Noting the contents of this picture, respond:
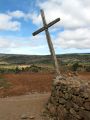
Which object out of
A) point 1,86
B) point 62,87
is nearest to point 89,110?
point 62,87

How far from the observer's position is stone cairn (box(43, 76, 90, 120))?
1209 cm

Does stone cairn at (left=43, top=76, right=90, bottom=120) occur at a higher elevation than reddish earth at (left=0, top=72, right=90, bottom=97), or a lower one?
higher

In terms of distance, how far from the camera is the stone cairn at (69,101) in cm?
1209

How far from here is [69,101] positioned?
44.2 ft

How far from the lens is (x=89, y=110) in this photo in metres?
11.7

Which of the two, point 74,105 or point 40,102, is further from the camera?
point 40,102

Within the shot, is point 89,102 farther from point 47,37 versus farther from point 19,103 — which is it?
point 19,103

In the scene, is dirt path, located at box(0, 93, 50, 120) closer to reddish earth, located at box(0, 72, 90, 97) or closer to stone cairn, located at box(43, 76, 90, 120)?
stone cairn, located at box(43, 76, 90, 120)

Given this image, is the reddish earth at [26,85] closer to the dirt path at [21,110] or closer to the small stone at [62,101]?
the dirt path at [21,110]

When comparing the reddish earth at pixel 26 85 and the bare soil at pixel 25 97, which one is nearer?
the bare soil at pixel 25 97

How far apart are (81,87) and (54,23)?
5.71 meters

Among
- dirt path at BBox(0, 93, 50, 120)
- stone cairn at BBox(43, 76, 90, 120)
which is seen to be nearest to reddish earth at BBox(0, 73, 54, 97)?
dirt path at BBox(0, 93, 50, 120)

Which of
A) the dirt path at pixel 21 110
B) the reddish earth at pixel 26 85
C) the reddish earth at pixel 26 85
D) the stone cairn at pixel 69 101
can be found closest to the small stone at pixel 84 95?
the stone cairn at pixel 69 101

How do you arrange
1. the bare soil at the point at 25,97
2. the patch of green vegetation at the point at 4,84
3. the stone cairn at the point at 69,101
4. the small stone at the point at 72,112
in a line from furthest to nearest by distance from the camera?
1. the patch of green vegetation at the point at 4,84
2. the bare soil at the point at 25,97
3. the small stone at the point at 72,112
4. the stone cairn at the point at 69,101
